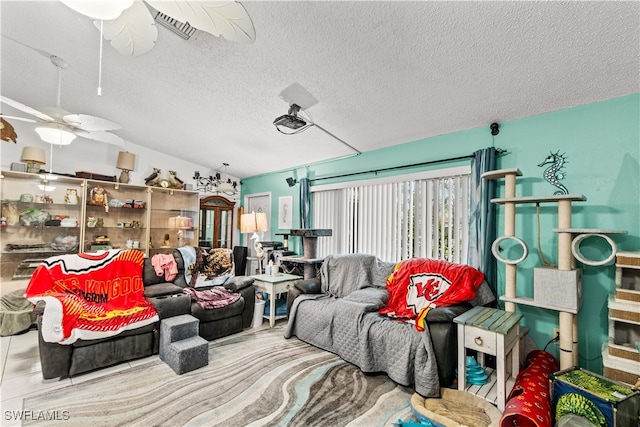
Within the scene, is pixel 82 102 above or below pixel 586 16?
above

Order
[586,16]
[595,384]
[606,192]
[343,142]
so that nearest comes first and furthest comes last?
1. [586,16]
2. [595,384]
3. [606,192]
4. [343,142]

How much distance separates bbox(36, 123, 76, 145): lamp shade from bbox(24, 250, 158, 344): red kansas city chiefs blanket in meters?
1.17

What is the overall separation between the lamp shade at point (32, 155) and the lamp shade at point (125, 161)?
887mm

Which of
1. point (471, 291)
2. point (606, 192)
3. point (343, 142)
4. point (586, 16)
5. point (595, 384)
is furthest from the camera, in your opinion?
point (343, 142)

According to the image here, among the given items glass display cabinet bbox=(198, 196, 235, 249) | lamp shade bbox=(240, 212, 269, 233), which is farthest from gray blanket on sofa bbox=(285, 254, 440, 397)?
glass display cabinet bbox=(198, 196, 235, 249)

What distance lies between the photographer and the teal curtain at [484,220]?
2.69 m

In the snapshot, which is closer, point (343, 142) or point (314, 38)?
point (314, 38)

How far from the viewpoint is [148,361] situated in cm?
269

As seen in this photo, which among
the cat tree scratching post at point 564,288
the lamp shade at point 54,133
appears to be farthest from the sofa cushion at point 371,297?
the lamp shade at point 54,133

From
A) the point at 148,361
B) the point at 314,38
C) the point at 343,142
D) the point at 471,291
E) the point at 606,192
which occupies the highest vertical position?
the point at 314,38

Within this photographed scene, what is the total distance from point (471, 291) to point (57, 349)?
358cm

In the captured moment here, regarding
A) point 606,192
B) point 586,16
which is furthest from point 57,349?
point 606,192

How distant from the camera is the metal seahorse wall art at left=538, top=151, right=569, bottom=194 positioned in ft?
7.95

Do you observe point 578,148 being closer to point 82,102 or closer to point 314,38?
point 314,38
